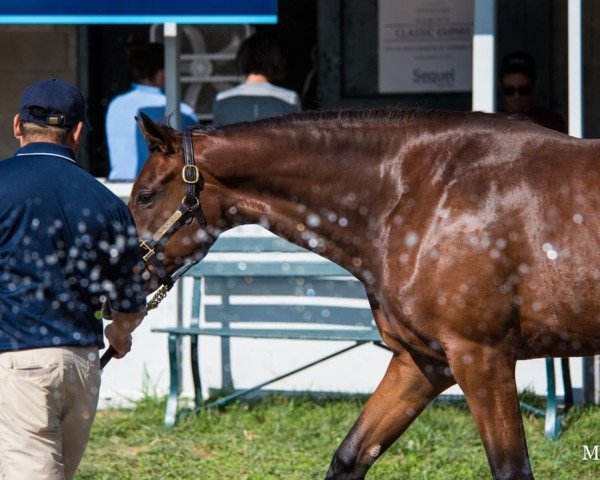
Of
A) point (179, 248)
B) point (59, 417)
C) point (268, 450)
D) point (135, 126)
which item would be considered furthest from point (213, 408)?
point (59, 417)

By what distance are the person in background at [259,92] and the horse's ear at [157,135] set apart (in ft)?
8.17

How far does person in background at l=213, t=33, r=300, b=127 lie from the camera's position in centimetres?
710

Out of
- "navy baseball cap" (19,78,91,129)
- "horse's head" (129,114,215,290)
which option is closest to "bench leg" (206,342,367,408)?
"horse's head" (129,114,215,290)

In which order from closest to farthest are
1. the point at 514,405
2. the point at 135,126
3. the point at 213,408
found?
1. the point at 514,405
2. the point at 213,408
3. the point at 135,126

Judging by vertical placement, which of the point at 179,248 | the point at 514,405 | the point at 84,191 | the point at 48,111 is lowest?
the point at 514,405

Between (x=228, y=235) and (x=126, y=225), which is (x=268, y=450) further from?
(x=126, y=225)

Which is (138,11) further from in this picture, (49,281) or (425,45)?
(49,281)

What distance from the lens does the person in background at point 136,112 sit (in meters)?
7.37

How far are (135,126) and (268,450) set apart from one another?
7.30ft

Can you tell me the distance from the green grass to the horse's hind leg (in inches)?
44.5

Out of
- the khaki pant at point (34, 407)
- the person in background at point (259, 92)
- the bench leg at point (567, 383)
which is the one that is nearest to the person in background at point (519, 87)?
the person in background at point (259, 92)

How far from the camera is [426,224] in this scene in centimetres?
447

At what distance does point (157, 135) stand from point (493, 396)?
61.7 inches

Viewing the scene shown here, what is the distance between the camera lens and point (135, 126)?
7301mm
